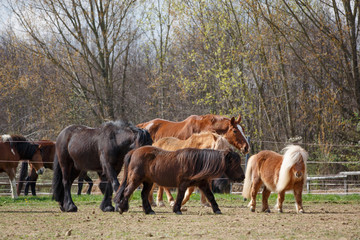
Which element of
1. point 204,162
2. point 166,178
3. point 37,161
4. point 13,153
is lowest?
point 37,161

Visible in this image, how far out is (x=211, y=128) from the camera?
36.2 feet

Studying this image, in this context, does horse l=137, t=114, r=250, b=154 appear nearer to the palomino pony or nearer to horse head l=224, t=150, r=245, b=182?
the palomino pony

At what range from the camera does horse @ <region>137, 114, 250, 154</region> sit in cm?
1082

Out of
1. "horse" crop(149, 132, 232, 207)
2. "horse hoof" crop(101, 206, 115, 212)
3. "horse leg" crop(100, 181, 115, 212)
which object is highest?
A: "horse" crop(149, 132, 232, 207)

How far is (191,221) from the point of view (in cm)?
701

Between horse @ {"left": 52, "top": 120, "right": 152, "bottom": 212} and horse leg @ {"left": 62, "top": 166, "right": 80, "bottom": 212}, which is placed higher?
horse @ {"left": 52, "top": 120, "right": 152, "bottom": 212}

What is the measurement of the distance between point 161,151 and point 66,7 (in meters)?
14.1

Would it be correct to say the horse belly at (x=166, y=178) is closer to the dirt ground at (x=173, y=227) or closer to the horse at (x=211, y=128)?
the dirt ground at (x=173, y=227)

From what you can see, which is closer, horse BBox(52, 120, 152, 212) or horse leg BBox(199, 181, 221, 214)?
horse leg BBox(199, 181, 221, 214)

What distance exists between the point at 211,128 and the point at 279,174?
→ 2809 mm

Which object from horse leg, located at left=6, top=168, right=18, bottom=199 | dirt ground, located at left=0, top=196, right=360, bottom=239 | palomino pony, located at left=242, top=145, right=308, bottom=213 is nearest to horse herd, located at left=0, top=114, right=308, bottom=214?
palomino pony, located at left=242, top=145, right=308, bottom=213

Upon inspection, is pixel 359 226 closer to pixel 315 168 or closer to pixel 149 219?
pixel 149 219

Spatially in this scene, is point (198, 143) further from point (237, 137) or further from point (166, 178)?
point (166, 178)

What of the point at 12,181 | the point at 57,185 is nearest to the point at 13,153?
the point at 12,181
